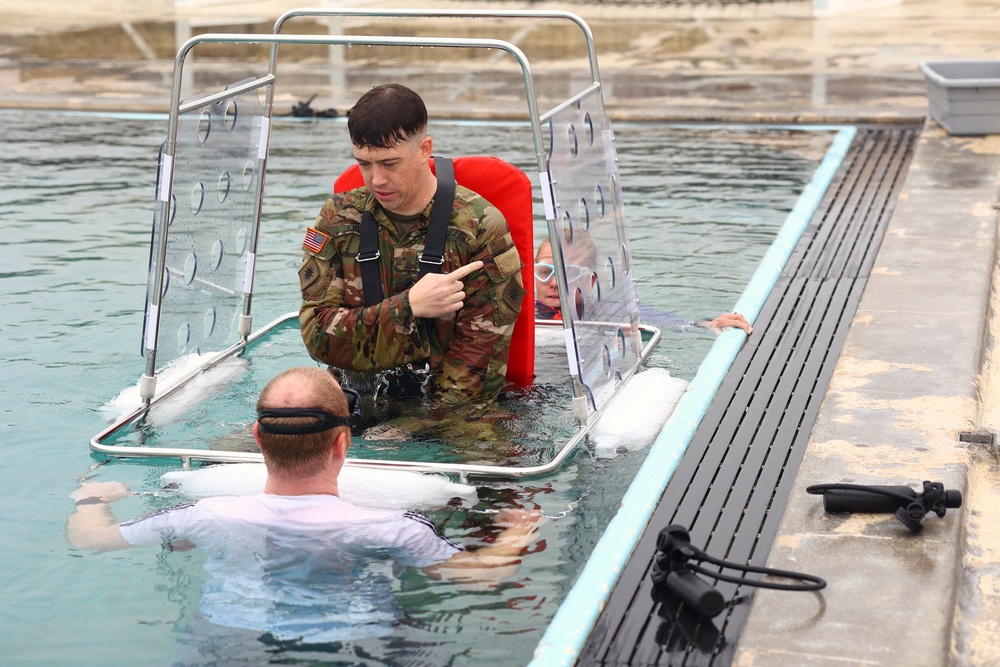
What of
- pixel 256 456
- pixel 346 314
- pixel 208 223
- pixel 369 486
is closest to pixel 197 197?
pixel 208 223

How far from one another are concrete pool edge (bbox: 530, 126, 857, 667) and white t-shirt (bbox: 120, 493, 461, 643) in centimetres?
42

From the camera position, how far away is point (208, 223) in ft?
16.3

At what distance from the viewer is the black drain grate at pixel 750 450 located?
9.89 ft

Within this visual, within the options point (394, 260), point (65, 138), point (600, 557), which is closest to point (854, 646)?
point (600, 557)

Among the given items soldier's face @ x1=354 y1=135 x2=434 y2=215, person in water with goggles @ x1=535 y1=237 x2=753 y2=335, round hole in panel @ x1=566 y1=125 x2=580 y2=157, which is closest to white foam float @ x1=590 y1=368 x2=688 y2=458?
person in water with goggles @ x1=535 y1=237 x2=753 y2=335

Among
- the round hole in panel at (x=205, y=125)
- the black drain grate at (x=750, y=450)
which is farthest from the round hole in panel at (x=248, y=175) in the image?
the black drain grate at (x=750, y=450)

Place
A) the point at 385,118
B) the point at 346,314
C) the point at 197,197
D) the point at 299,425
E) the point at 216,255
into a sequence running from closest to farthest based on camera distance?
the point at 299,425 < the point at 385,118 < the point at 346,314 < the point at 197,197 < the point at 216,255

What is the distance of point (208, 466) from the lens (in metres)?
4.20

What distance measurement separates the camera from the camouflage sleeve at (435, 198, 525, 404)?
14.0 feet

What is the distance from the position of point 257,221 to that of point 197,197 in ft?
1.49

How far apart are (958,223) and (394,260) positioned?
13.4ft

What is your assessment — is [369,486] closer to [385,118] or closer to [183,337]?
[385,118]

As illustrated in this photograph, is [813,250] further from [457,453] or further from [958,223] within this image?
[457,453]

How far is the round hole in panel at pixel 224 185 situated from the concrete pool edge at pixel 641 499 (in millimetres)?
2041
